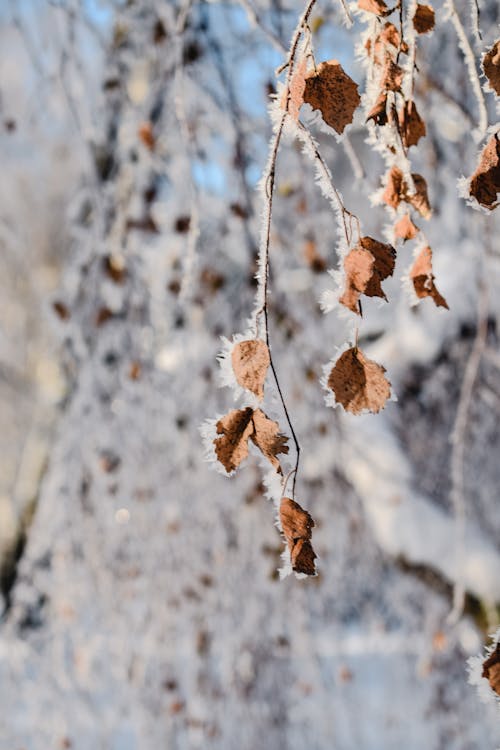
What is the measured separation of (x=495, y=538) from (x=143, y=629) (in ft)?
4.03

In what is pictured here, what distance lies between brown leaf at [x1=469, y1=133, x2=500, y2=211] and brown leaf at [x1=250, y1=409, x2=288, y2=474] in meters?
0.27

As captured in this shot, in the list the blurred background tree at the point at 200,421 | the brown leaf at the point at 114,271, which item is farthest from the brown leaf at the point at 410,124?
the brown leaf at the point at 114,271

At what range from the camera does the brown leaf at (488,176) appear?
0.60 meters

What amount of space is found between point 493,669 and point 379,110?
1.65 feet

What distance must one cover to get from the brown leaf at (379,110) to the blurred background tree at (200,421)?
78 centimetres

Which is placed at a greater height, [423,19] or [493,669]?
[423,19]

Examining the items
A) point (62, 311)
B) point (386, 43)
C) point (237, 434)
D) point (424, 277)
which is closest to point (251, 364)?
point (237, 434)

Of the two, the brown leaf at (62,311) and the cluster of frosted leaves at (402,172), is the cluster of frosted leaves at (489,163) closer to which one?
the cluster of frosted leaves at (402,172)

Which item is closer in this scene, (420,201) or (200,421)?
(420,201)

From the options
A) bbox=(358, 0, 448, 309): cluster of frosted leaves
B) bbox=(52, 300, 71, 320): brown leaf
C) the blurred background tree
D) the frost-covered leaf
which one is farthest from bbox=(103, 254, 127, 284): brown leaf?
the frost-covered leaf

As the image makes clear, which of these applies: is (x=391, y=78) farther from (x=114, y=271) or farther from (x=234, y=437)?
(x=114, y=271)

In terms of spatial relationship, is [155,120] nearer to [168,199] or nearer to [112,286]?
[112,286]

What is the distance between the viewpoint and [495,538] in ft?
6.99

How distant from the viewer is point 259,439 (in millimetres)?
573
